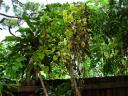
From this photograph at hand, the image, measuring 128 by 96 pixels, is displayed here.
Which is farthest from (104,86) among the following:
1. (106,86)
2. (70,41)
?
(70,41)

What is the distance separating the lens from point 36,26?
9.84 m

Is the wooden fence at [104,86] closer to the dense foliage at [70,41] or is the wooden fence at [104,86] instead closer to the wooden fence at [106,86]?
the wooden fence at [106,86]

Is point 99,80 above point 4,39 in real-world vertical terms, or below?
below

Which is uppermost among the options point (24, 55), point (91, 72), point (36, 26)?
point (36, 26)

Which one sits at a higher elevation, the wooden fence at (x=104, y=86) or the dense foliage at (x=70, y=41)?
the dense foliage at (x=70, y=41)

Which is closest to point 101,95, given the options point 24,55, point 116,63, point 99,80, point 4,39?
point 99,80

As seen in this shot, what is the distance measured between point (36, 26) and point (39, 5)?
34.3 inches

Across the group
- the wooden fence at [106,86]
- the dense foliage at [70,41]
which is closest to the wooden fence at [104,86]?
the wooden fence at [106,86]

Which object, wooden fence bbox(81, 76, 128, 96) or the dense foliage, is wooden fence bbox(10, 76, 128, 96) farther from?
the dense foliage

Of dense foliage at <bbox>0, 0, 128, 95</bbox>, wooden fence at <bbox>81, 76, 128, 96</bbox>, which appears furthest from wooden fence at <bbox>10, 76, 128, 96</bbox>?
dense foliage at <bbox>0, 0, 128, 95</bbox>

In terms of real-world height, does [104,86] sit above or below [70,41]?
below

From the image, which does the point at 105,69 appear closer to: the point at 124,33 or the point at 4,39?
the point at 124,33

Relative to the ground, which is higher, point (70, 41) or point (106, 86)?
point (70, 41)

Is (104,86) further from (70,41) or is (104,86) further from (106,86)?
(70,41)
